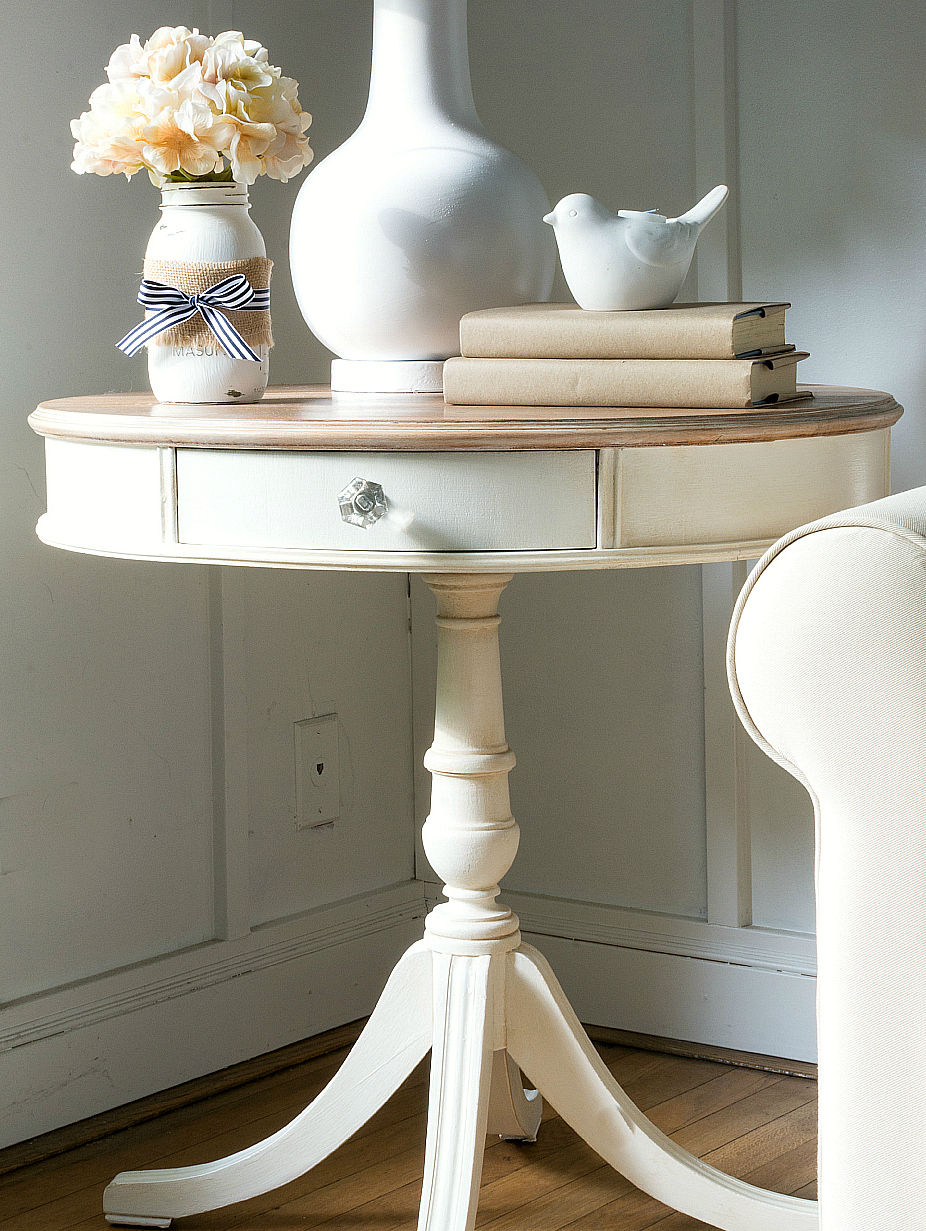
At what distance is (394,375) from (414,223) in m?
0.12

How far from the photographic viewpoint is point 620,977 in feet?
5.49

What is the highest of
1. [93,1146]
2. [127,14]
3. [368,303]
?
[127,14]

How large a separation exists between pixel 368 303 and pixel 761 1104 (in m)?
0.90

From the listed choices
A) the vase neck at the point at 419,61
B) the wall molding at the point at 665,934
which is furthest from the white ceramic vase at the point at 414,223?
the wall molding at the point at 665,934

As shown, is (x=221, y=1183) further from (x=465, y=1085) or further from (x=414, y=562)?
(x=414, y=562)

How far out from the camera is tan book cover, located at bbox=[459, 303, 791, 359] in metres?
0.92

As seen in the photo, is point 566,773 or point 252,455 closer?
point 252,455

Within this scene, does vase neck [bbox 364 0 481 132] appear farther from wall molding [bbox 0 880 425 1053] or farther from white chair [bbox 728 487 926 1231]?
wall molding [bbox 0 880 425 1053]

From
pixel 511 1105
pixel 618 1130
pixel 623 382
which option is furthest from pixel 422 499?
pixel 511 1105

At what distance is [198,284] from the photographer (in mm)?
1077

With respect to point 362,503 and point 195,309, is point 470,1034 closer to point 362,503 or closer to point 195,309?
point 362,503

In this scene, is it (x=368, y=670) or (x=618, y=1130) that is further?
(x=368, y=670)

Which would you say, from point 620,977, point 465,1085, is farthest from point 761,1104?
point 465,1085

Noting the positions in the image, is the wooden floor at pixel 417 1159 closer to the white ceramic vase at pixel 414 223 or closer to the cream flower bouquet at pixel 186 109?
the white ceramic vase at pixel 414 223
